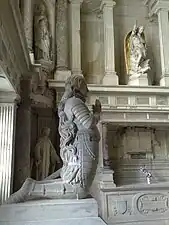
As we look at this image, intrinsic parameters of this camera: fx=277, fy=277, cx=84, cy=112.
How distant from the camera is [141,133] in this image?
26.3 feet

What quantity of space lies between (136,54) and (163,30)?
1234 mm

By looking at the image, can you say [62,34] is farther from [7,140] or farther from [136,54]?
[7,140]

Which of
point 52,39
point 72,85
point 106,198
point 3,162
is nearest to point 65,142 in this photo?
point 72,85

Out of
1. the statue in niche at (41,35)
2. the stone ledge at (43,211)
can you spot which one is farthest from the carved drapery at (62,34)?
the stone ledge at (43,211)

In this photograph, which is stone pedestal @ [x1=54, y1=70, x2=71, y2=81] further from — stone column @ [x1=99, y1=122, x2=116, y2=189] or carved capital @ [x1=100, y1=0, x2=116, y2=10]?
carved capital @ [x1=100, y1=0, x2=116, y2=10]

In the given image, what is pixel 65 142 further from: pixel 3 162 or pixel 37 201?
pixel 3 162

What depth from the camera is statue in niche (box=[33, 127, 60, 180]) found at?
6.12 metres

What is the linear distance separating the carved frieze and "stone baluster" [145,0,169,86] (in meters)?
3.07

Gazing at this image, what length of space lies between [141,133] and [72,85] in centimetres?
506

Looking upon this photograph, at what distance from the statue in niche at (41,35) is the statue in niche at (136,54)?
235 centimetres

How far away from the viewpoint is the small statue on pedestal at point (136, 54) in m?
7.73

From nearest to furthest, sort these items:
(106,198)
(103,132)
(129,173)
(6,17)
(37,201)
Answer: (37,201) < (6,17) < (106,198) < (103,132) < (129,173)

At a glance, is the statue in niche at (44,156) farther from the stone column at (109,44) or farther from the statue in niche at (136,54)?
the statue in niche at (136,54)

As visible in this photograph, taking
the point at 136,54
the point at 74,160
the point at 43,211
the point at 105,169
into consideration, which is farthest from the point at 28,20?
the point at 43,211
